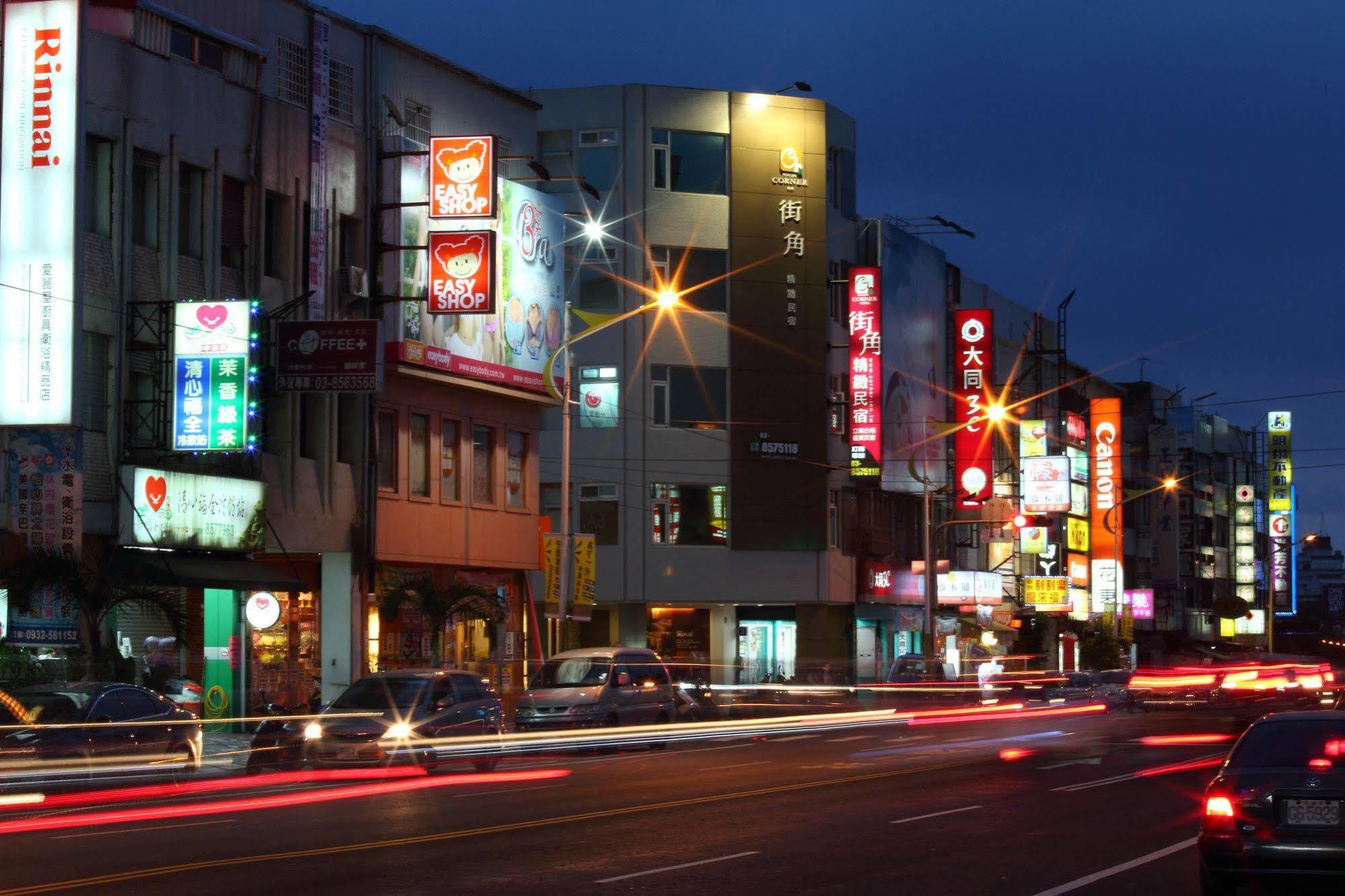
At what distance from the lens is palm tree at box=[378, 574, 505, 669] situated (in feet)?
128

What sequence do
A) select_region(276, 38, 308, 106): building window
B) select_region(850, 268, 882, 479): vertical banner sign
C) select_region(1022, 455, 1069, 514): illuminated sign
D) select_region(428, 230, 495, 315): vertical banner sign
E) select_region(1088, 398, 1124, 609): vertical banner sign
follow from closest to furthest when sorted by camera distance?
select_region(276, 38, 308, 106): building window → select_region(428, 230, 495, 315): vertical banner sign → select_region(850, 268, 882, 479): vertical banner sign → select_region(1022, 455, 1069, 514): illuminated sign → select_region(1088, 398, 1124, 609): vertical banner sign

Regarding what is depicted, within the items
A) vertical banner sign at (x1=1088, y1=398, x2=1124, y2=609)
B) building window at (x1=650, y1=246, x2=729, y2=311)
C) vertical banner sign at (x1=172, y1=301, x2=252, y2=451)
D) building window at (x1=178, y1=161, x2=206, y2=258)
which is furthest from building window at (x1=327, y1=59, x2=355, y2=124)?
vertical banner sign at (x1=1088, y1=398, x2=1124, y2=609)

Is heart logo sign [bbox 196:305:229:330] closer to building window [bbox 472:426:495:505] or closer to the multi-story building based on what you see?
building window [bbox 472:426:495:505]

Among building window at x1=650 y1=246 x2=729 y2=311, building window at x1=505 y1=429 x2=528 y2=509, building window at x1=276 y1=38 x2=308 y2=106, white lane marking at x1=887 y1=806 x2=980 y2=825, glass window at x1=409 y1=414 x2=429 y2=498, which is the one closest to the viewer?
white lane marking at x1=887 y1=806 x2=980 y2=825

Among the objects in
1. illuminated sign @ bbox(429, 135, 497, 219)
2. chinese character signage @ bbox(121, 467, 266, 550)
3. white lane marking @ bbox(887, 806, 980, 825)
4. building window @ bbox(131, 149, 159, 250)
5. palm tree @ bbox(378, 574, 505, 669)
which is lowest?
white lane marking @ bbox(887, 806, 980, 825)

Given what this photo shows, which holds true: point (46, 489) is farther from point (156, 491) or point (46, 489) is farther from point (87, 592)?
point (156, 491)

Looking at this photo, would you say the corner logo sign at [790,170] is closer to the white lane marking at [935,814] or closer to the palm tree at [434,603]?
the palm tree at [434,603]

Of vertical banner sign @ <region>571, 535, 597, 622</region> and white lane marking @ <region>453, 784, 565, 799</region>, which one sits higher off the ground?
vertical banner sign @ <region>571, 535, 597, 622</region>

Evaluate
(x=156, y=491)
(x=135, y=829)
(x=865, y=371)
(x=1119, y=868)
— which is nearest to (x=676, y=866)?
(x=1119, y=868)

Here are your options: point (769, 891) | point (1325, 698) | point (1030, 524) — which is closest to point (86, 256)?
point (769, 891)

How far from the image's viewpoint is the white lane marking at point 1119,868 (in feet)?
45.7

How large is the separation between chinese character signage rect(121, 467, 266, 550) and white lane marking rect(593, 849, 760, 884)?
1784 cm

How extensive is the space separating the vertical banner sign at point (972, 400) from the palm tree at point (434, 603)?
97.3ft

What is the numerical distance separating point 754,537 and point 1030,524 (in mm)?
21448
